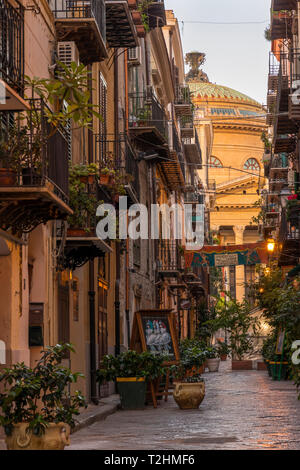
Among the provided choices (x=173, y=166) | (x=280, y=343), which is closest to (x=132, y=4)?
(x=173, y=166)

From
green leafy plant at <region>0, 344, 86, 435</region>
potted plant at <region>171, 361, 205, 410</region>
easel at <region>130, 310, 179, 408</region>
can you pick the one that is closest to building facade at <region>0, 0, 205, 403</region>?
easel at <region>130, 310, 179, 408</region>

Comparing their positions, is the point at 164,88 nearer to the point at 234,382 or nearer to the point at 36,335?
the point at 234,382

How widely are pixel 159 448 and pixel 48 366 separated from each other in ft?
7.55

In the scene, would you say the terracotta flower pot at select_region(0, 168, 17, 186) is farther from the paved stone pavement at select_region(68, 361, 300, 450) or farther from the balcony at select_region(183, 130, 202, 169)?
the balcony at select_region(183, 130, 202, 169)

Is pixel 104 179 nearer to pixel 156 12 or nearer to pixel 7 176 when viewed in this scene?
pixel 7 176

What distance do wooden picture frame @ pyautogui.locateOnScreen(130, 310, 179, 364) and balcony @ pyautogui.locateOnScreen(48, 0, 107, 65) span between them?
555 centimetres

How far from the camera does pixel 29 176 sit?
38.3 ft

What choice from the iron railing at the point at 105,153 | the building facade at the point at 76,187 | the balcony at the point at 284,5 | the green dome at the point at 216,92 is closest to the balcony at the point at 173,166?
the building facade at the point at 76,187

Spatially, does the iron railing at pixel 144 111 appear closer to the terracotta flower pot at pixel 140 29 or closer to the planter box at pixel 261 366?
the terracotta flower pot at pixel 140 29

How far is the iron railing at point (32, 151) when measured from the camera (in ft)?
37.6

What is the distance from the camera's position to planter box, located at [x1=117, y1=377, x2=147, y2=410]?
17906 millimetres

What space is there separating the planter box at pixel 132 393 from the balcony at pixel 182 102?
26.6 metres

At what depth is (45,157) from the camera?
38.9 ft

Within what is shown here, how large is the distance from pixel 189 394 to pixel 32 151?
7.37 meters
